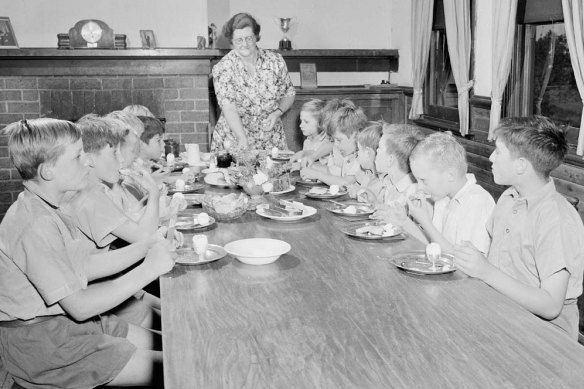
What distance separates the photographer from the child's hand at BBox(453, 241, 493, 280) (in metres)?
2.00

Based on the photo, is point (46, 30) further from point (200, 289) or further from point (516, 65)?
point (200, 289)

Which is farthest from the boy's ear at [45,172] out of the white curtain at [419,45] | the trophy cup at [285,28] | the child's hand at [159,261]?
the trophy cup at [285,28]

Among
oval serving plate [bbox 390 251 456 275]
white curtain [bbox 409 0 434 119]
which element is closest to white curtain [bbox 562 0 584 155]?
oval serving plate [bbox 390 251 456 275]

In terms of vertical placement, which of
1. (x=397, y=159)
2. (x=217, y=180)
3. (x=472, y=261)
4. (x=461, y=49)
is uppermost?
(x=461, y=49)

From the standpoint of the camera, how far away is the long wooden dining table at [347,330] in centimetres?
144

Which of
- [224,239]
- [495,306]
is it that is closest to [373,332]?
[495,306]

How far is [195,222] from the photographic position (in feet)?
9.25

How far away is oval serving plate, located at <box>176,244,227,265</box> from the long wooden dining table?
0.02 m

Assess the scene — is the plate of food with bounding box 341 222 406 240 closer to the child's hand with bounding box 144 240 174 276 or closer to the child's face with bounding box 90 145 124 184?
the child's hand with bounding box 144 240 174 276

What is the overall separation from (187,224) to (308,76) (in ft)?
13.2

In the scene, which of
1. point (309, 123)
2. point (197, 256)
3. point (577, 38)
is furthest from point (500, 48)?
point (197, 256)

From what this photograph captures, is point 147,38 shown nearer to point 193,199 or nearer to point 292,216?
point 193,199

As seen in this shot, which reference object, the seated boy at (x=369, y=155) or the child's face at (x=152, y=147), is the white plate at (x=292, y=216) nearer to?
the seated boy at (x=369, y=155)

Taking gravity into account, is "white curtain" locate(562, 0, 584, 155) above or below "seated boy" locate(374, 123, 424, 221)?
above
